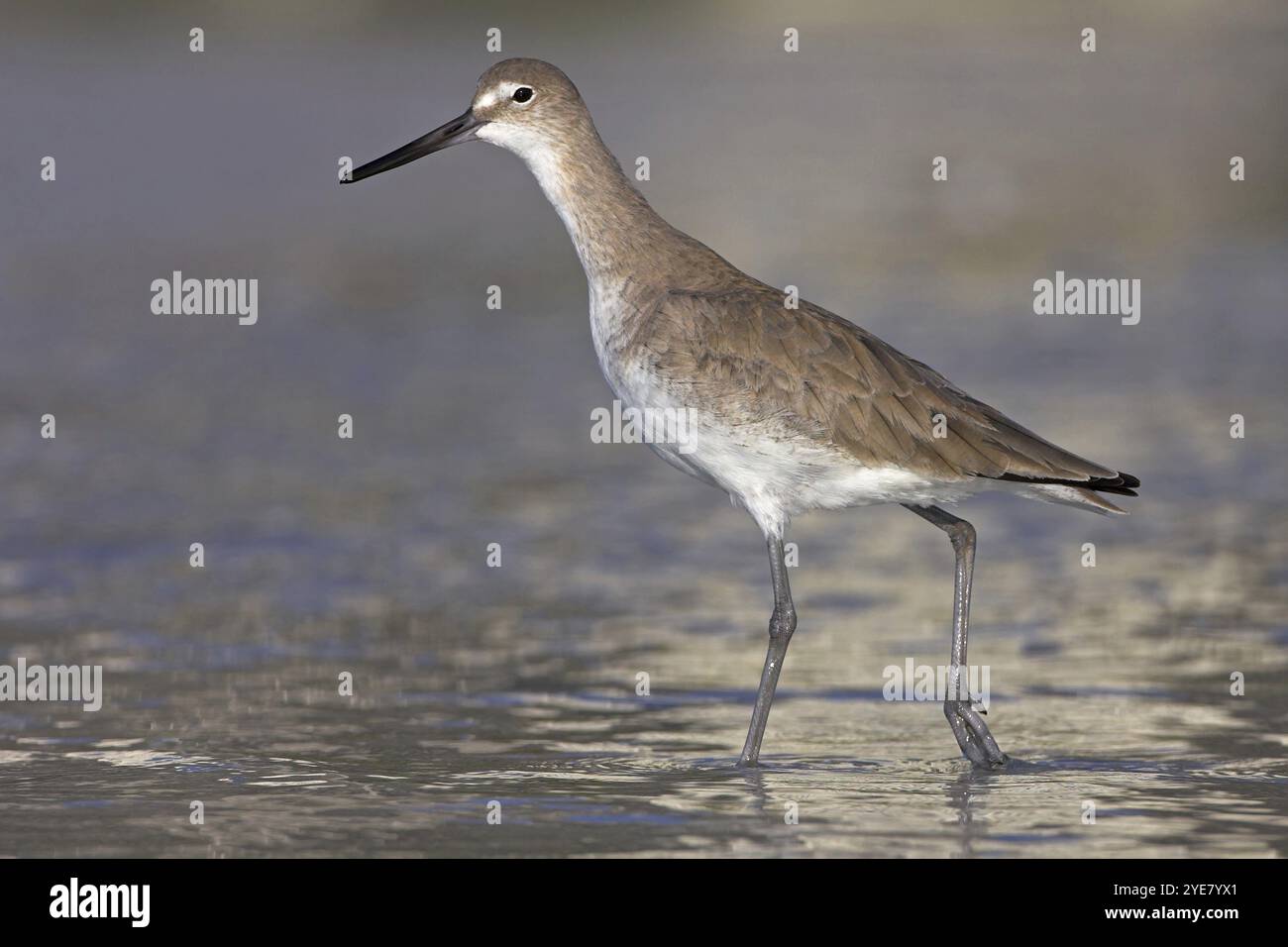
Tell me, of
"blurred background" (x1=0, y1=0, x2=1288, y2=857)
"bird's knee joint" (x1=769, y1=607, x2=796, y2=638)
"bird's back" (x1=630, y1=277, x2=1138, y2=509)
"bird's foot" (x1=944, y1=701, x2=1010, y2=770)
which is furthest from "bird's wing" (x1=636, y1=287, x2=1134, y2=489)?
"blurred background" (x1=0, y1=0, x2=1288, y2=857)

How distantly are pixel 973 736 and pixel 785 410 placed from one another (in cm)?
129

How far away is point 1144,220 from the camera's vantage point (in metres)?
19.9

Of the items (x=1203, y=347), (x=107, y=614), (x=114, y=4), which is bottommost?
(x=107, y=614)

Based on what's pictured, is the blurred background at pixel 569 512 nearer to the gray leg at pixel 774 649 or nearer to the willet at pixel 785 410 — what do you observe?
the gray leg at pixel 774 649

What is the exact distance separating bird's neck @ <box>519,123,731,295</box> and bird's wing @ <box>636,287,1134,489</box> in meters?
0.23

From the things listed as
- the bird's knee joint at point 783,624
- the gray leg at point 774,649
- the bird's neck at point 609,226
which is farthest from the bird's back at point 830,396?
the bird's knee joint at point 783,624

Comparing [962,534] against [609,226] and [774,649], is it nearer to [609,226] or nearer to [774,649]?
[774,649]

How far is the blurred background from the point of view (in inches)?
251

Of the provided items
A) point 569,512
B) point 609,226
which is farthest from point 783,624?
point 569,512

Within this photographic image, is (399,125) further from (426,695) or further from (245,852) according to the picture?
(245,852)

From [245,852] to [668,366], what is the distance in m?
2.30

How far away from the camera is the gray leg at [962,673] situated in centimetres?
679

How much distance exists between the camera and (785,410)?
271 inches

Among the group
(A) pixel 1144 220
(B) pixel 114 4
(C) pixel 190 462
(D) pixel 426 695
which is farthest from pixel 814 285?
(B) pixel 114 4
